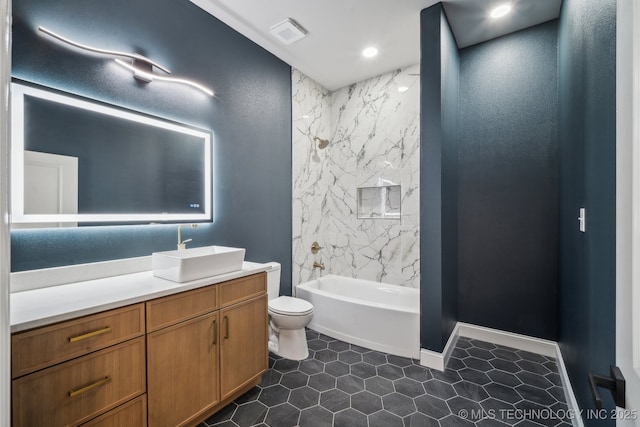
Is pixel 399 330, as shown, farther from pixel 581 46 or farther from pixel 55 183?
pixel 55 183

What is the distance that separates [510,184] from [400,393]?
2.10 meters

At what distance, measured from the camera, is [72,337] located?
1.17 meters

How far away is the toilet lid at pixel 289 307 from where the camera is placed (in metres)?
2.43

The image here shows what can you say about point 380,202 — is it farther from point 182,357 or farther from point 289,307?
point 182,357

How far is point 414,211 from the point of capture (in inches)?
128

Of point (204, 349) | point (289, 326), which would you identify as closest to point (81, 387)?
point (204, 349)

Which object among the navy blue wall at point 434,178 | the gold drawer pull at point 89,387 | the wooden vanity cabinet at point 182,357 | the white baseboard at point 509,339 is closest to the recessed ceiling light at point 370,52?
the navy blue wall at point 434,178

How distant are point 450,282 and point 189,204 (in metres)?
2.39

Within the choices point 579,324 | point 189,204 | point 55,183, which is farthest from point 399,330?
point 55,183

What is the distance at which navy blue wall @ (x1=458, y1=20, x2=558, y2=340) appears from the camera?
8.41 ft

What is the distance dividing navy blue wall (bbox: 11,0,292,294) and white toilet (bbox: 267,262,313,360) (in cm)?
58

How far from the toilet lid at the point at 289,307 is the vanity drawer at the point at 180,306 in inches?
Answer: 32.3

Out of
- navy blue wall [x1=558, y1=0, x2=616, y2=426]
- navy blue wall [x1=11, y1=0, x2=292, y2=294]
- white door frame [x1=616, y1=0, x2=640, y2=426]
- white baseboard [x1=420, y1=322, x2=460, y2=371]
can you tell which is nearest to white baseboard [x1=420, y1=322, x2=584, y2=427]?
white baseboard [x1=420, y1=322, x2=460, y2=371]

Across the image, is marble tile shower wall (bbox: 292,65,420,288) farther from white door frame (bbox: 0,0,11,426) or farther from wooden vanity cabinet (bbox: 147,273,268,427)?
white door frame (bbox: 0,0,11,426)
